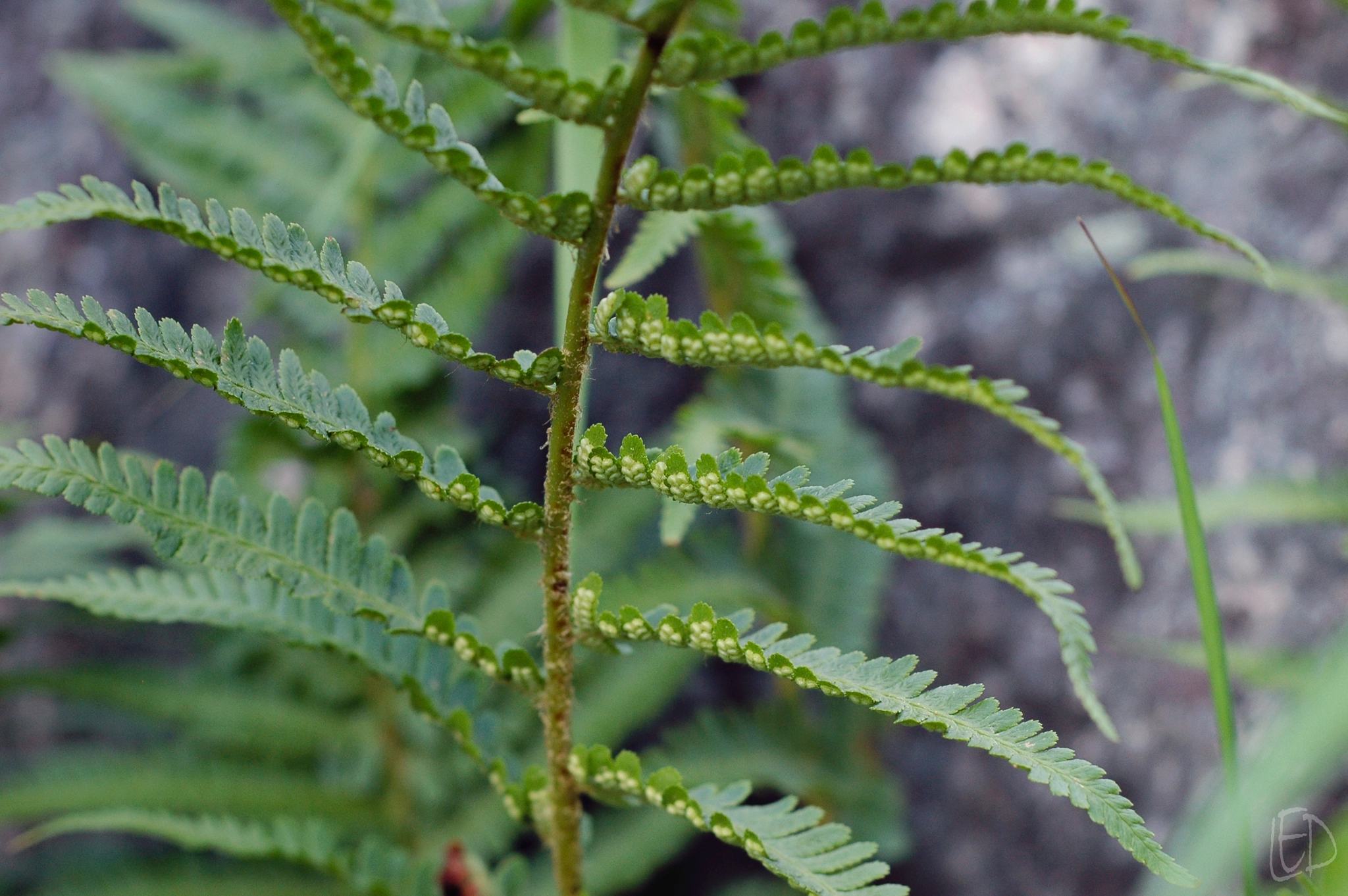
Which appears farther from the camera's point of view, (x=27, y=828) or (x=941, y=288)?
(x=27, y=828)

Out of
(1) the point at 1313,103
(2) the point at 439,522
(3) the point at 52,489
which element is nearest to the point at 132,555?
(2) the point at 439,522

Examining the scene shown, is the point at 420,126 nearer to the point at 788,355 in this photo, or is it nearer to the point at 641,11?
the point at 641,11

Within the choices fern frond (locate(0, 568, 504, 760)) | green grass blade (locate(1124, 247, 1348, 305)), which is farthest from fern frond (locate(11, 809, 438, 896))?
green grass blade (locate(1124, 247, 1348, 305))

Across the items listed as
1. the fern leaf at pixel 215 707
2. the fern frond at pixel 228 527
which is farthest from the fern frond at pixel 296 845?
the fern leaf at pixel 215 707

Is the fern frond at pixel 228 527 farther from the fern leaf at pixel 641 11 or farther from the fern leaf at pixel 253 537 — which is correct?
the fern leaf at pixel 641 11

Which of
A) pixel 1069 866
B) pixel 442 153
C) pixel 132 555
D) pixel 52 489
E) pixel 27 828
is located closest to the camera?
pixel 442 153

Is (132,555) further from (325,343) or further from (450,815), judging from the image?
(450,815)
